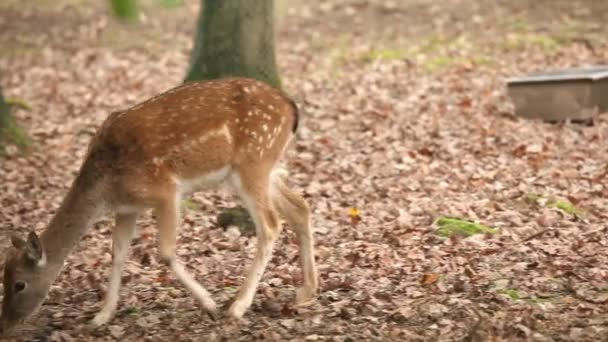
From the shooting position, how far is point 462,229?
8625 mm

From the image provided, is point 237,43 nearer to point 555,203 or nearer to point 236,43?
point 236,43

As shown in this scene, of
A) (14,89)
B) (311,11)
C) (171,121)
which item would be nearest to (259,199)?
(171,121)

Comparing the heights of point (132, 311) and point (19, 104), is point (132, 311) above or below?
above

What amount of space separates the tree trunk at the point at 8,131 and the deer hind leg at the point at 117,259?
4.56 meters

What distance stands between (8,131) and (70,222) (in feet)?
16.3

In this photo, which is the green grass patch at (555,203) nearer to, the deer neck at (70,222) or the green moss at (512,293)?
the green moss at (512,293)

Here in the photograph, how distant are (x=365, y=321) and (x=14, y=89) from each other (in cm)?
975

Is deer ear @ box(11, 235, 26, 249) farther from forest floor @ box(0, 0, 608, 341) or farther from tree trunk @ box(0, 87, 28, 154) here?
tree trunk @ box(0, 87, 28, 154)

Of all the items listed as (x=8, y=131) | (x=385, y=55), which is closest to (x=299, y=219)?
(x=8, y=131)

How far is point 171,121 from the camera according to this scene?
23.5 ft

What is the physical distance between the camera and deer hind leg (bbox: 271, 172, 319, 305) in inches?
291

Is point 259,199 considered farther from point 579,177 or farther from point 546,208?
point 579,177

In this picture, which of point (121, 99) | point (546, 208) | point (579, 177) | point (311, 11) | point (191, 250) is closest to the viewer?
point (191, 250)

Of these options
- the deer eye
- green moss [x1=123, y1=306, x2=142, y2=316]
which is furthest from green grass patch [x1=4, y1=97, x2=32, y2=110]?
the deer eye
